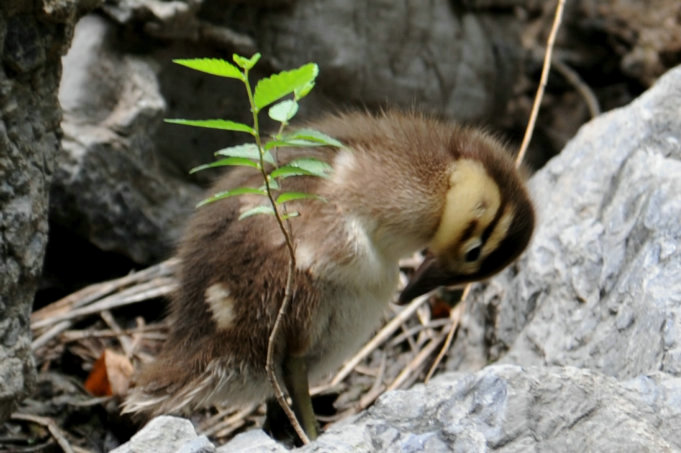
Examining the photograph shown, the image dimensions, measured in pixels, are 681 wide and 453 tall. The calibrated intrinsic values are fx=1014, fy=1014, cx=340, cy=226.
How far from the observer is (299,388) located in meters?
3.12

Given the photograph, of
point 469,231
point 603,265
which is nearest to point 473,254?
point 469,231

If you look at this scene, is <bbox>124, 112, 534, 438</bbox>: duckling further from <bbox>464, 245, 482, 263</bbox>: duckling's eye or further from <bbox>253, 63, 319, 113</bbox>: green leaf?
<bbox>253, 63, 319, 113</bbox>: green leaf

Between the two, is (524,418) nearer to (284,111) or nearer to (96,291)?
(284,111)

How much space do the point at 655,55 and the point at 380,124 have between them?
2927mm

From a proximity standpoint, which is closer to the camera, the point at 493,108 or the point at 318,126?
the point at 318,126

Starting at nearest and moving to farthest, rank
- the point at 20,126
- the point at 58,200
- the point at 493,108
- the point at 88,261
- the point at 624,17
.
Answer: the point at 20,126 → the point at 58,200 → the point at 88,261 → the point at 493,108 → the point at 624,17

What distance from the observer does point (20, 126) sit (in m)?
2.56

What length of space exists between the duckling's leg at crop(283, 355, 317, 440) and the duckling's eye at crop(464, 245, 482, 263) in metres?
0.61

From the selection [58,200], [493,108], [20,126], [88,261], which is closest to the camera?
[20,126]

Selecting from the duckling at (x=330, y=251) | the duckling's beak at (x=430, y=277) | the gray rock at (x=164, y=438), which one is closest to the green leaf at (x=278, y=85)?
the gray rock at (x=164, y=438)

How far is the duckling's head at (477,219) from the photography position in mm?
3107

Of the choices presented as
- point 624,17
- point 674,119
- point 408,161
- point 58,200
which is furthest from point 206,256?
point 624,17

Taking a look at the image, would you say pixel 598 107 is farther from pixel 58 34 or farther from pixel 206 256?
pixel 58 34

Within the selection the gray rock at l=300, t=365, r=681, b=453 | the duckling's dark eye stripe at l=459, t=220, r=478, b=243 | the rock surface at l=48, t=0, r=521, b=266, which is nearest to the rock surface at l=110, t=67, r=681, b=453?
the gray rock at l=300, t=365, r=681, b=453
